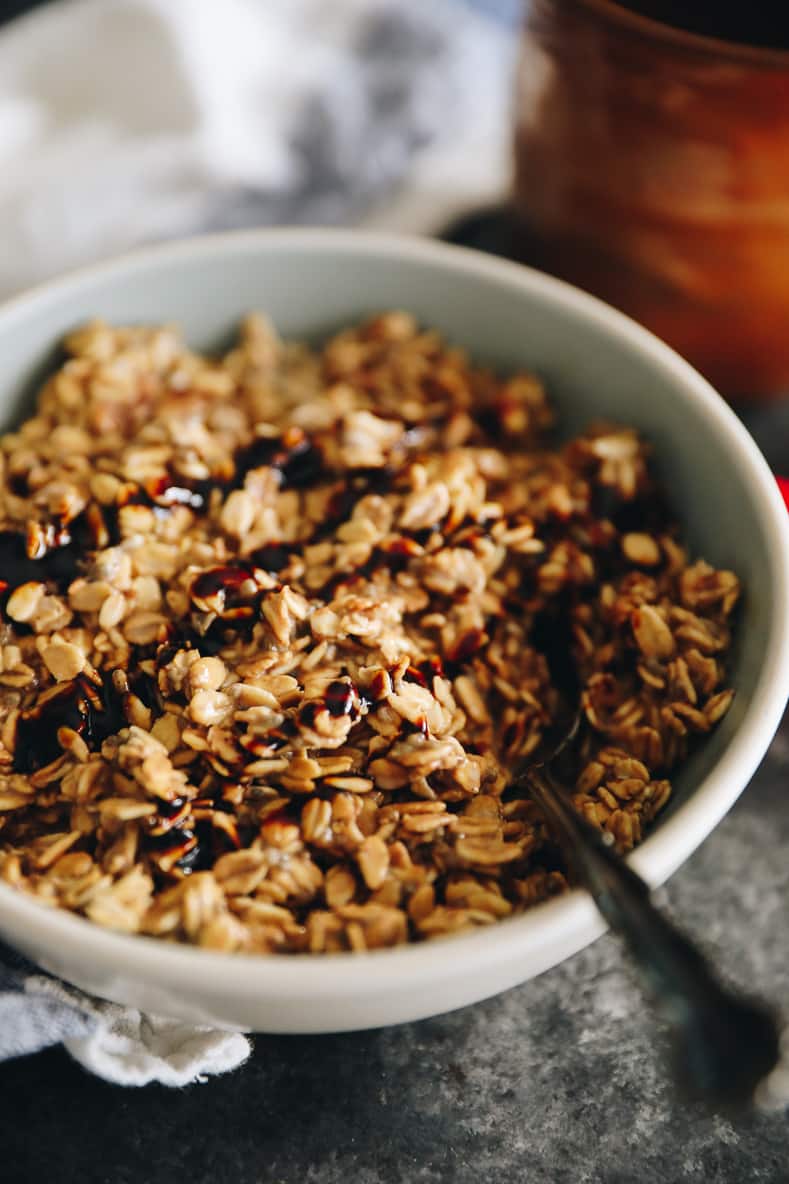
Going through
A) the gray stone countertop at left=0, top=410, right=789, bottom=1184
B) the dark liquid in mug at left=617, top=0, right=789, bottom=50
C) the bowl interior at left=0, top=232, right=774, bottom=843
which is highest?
the dark liquid in mug at left=617, top=0, right=789, bottom=50

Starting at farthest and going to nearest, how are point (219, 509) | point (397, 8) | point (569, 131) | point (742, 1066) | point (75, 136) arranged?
point (397, 8)
point (75, 136)
point (569, 131)
point (219, 509)
point (742, 1066)

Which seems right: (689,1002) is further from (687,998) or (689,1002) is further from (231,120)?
(231,120)

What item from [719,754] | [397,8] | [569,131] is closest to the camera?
[719,754]

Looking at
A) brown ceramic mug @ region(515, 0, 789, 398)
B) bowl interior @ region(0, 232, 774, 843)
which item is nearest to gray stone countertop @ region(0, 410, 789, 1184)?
bowl interior @ region(0, 232, 774, 843)

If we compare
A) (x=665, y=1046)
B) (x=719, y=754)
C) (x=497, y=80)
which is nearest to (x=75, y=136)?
(x=497, y=80)

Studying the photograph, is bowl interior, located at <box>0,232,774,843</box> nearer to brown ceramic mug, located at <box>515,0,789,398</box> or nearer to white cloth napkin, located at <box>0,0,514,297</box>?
brown ceramic mug, located at <box>515,0,789,398</box>

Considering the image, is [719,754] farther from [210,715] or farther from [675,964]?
[210,715]

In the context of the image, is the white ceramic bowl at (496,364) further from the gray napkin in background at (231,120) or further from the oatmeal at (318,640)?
the gray napkin in background at (231,120)

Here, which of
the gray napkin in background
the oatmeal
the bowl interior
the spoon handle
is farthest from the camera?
the gray napkin in background
